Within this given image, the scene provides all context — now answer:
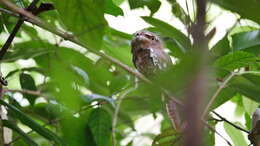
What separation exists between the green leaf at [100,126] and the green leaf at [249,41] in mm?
339

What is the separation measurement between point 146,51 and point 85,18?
2.20 ft

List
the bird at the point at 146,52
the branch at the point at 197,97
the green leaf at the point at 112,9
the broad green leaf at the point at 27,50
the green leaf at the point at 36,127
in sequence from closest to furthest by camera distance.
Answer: the branch at the point at 197,97 < the green leaf at the point at 36,127 < the green leaf at the point at 112,9 < the broad green leaf at the point at 27,50 < the bird at the point at 146,52

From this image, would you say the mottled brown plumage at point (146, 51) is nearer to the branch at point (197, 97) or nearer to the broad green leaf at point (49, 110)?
the broad green leaf at point (49, 110)

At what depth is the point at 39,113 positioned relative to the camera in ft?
3.86

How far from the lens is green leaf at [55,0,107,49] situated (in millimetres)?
533

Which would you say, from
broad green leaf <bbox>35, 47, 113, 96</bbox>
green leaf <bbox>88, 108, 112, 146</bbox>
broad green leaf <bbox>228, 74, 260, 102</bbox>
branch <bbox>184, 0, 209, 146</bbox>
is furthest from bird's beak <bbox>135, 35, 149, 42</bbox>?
branch <bbox>184, 0, 209, 146</bbox>

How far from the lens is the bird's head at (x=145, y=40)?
3.86 ft

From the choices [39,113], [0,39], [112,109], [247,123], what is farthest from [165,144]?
[0,39]

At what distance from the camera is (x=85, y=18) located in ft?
1.85

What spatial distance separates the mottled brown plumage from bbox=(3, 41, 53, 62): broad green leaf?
25 cm

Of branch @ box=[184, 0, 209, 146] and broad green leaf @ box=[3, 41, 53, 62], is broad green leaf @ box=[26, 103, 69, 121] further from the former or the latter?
branch @ box=[184, 0, 209, 146]

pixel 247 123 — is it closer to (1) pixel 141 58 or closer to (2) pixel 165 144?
(2) pixel 165 144

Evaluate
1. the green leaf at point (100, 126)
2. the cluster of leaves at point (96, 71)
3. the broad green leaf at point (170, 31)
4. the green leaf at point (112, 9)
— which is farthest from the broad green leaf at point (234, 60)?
the green leaf at point (100, 126)

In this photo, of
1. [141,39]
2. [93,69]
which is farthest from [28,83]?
[141,39]
